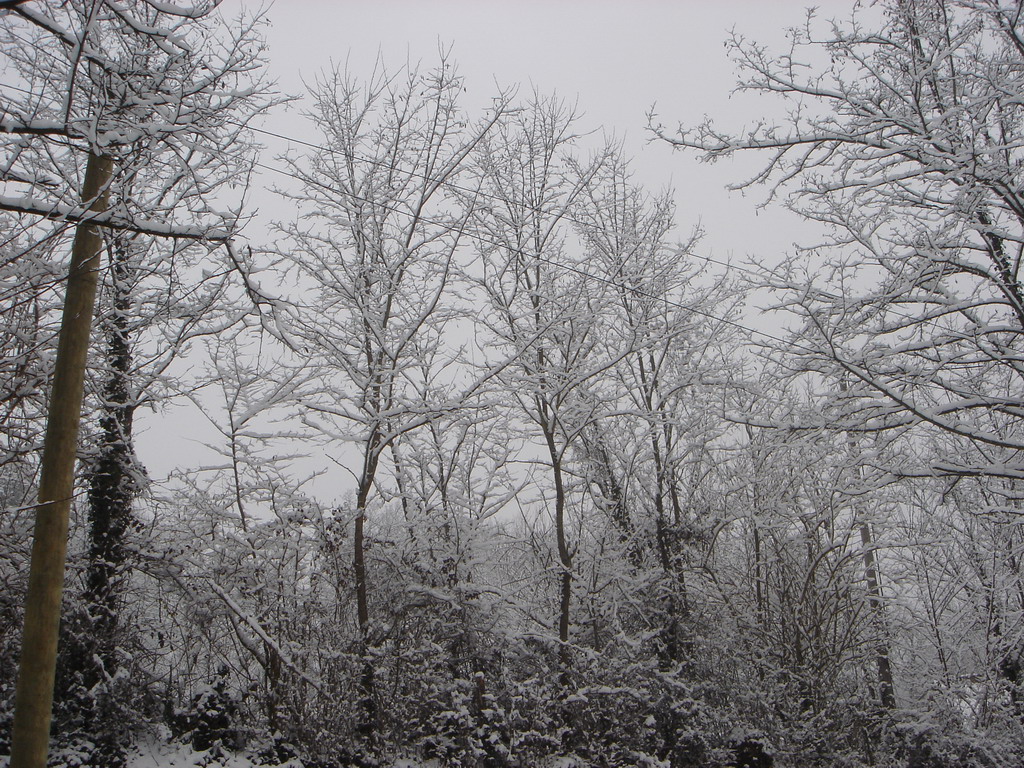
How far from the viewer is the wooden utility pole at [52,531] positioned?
12.9 feet

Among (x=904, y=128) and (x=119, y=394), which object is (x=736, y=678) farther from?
(x=119, y=394)

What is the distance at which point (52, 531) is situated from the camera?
4.18 m

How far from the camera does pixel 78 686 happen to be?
6.65 metres

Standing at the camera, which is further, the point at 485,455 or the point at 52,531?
the point at 485,455

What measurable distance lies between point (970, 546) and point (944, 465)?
10.0m

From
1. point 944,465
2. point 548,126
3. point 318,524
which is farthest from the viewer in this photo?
point 548,126

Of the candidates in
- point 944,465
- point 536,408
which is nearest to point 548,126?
point 536,408

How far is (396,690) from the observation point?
7.81 metres

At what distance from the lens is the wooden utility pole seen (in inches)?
155

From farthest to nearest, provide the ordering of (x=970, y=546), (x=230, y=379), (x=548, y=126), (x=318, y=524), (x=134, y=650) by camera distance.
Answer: (x=970, y=546)
(x=548, y=126)
(x=230, y=379)
(x=318, y=524)
(x=134, y=650)

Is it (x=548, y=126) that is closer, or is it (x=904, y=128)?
(x=904, y=128)

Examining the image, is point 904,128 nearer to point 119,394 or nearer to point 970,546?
point 119,394

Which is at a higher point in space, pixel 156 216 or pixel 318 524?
pixel 156 216

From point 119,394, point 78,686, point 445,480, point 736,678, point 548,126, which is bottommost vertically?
point 736,678
